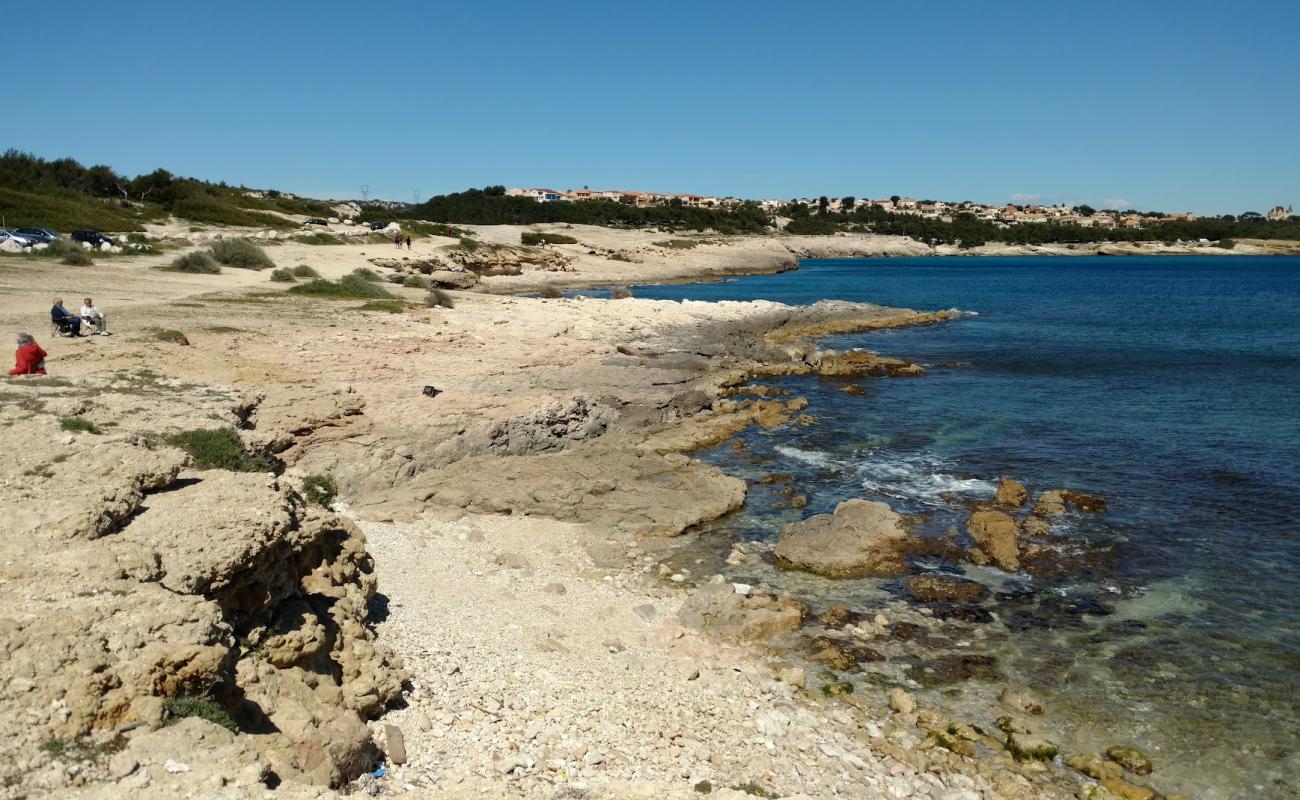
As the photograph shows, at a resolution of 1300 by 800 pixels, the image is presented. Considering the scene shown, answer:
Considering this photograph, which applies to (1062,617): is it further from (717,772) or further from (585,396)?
(585,396)

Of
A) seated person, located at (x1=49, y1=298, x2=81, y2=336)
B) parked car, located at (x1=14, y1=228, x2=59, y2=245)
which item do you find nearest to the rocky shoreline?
seated person, located at (x1=49, y1=298, x2=81, y2=336)

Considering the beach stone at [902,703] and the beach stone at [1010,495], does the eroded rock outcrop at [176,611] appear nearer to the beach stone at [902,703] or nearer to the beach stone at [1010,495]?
the beach stone at [902,703]

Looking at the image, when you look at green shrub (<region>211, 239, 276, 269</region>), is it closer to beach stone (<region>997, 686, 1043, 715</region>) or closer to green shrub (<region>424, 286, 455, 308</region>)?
green shrub (<region>424, 286, 455, 308</region>)

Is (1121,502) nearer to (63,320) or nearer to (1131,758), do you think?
(1131,758)

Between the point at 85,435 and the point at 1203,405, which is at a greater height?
the point at 85,435

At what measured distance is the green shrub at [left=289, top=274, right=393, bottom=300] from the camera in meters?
33.3

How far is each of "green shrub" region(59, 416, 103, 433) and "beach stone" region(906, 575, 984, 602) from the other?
11.8 m

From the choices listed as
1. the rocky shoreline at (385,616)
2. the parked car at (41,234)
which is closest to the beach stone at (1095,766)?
the rocky shoreline at (385,616)

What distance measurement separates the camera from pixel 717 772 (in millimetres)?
7789

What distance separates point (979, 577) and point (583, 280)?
5686cm

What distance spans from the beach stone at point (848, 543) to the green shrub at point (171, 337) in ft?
50.5

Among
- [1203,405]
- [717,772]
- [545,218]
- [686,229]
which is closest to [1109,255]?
[686,229]

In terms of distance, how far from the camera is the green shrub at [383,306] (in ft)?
99.7

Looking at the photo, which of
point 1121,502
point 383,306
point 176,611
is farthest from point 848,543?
point 383,306
